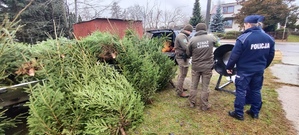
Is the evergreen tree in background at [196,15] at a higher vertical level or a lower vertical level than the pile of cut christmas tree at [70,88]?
higher

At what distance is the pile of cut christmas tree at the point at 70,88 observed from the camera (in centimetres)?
207

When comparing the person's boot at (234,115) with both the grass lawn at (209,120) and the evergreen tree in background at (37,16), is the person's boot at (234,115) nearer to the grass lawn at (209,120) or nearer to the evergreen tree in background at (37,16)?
the grass lawn at (209,120)

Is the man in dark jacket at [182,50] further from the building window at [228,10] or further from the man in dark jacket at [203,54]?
the building window at [228,10]

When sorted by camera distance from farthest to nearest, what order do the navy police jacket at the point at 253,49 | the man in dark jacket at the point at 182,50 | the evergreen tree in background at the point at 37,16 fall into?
the evergreen tree in background at the point at 37,16 < the man in dark jacket at the point at 182,50 < the navy police jacket at the point at 253,49

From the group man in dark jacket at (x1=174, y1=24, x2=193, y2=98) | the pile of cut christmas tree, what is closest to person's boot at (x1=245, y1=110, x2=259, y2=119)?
man in dark jacket at (x1=174, y1=24, x2=193, y2=98)

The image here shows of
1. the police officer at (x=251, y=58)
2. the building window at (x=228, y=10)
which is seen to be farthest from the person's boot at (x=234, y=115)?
the building window at (x=228, y=10)

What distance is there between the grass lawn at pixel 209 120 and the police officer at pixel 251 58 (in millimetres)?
247

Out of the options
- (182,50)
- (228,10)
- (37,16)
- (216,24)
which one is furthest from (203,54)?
(228,10)

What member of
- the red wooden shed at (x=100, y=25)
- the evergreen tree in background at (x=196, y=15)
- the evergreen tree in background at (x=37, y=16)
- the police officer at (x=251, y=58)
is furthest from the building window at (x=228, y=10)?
the police officer at (x=251, y=58)

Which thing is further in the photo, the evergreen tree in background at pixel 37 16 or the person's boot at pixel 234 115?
the evergreen tree in background at pixel 37 16

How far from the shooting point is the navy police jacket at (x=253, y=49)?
2.62 m

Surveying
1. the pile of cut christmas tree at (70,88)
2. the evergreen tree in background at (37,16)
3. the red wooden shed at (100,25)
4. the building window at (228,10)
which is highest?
the building window at (228,10)

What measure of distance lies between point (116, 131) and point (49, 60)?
150cm

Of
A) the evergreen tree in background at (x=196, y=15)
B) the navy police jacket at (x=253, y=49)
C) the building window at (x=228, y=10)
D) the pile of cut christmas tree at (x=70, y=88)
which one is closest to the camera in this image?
the pile of cut christmas tree at (x=70, y=88)
